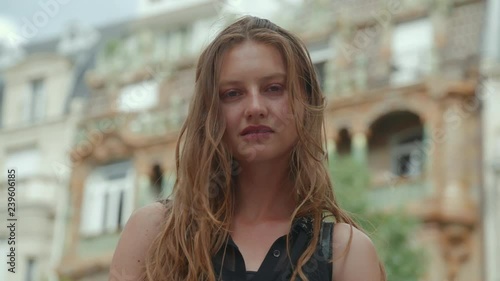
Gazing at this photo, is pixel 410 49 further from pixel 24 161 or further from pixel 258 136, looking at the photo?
pixel 258 136

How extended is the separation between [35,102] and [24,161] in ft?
3.24

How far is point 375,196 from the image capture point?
1184 cm

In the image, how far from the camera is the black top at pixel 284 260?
4.63 ft

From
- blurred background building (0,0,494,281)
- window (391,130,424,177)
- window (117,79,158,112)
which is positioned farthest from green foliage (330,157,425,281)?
window (117,79,158,112)

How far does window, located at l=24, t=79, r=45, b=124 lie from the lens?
51.0 ft

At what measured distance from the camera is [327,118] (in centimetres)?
1107

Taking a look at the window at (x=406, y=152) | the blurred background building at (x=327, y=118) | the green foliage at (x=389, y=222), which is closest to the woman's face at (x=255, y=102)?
the green foliage at (x=389, y=222)

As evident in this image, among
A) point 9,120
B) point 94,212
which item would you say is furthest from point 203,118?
point 9,120

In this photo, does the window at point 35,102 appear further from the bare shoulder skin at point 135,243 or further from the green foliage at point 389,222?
the bare shoulder skin at point 135,243

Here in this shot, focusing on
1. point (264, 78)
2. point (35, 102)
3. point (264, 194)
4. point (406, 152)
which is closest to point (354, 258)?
point (264, 194)

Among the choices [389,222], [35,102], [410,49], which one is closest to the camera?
[389,222]

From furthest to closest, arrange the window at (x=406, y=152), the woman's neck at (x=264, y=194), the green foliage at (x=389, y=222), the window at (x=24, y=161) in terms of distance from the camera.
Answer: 1. the window at (x=24, y=161)
2. the window at (x=406, y=152)
3. the green foliage at (x=389, y=222)
4. the woman's neck at (x=264, y=194)

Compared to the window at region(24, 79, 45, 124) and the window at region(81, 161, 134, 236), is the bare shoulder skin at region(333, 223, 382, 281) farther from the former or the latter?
the window at region(24, 79, 45, 124)

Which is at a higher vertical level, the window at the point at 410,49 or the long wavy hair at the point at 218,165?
the window at the point at 410,49
